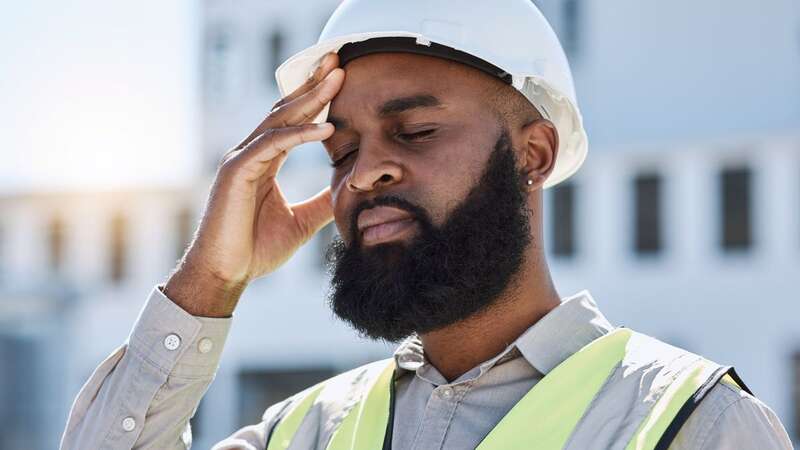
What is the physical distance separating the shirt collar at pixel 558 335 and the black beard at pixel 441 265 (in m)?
0.13

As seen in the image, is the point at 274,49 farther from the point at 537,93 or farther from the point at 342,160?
the point at 342,160

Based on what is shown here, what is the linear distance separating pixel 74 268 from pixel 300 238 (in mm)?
27591

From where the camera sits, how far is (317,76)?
290 cm

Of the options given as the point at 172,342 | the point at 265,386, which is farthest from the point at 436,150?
the point at 265,386

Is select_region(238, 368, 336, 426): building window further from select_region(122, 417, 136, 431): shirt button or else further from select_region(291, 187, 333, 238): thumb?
select_region(122, 417, 136, 431): shirt button

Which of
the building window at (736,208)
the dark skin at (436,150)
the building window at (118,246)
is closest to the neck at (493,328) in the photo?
the dark skin at (436,150)

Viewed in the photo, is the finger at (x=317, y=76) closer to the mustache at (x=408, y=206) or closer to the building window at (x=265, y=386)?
the mustache at (x=408, y=206)

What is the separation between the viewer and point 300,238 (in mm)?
3168

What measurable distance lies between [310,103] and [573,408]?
879mm

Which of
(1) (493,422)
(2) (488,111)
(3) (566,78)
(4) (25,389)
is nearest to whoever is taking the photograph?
(1) (493,422)

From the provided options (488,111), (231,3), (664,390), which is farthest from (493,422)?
(231,3)

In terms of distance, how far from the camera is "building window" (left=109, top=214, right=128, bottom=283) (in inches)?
1158

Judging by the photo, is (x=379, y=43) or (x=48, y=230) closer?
(x=379, y=43)

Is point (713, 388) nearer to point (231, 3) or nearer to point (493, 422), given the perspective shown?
point (493, 422)
